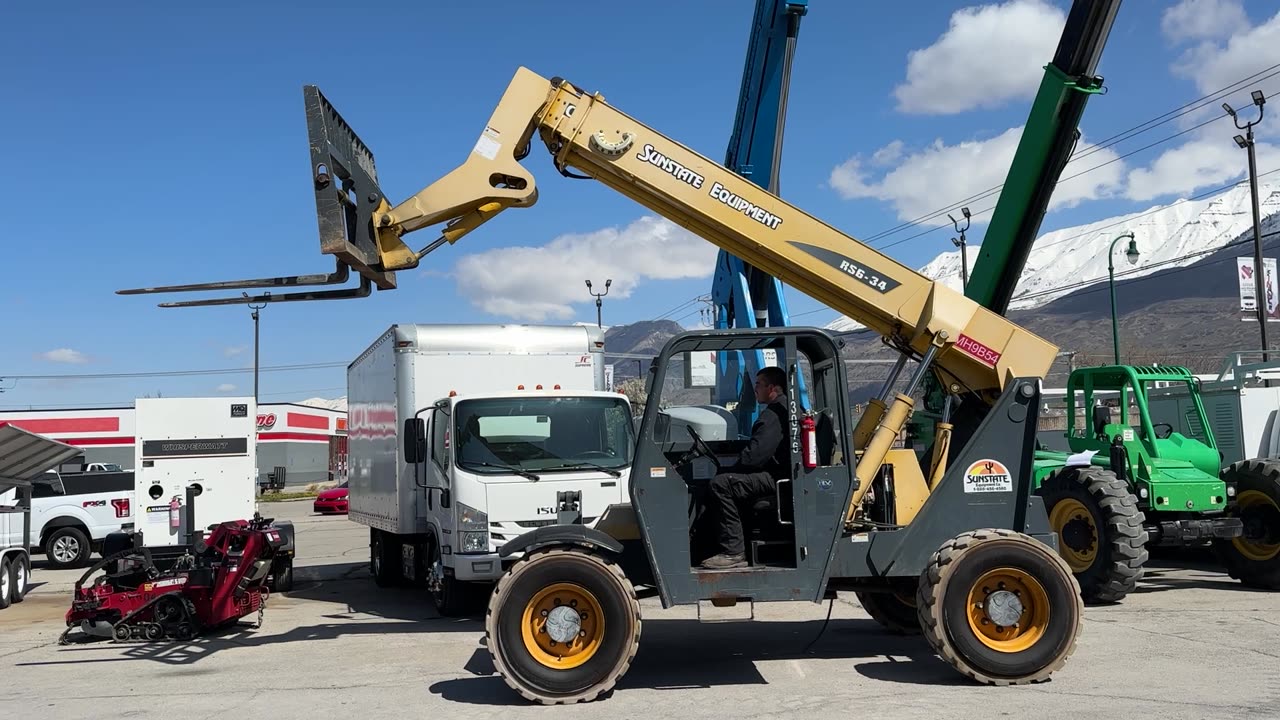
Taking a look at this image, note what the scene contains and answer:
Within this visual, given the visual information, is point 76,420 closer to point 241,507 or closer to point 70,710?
point 241,507

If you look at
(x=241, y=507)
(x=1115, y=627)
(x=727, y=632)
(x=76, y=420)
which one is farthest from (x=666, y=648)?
(x=76, y=420)

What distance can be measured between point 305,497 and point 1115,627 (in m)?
46.1

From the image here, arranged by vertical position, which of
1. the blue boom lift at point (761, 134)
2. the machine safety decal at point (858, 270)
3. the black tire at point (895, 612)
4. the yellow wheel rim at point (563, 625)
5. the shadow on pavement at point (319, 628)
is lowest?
the shadow on pavement at point (319, 628)

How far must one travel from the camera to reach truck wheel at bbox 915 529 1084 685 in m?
7.21

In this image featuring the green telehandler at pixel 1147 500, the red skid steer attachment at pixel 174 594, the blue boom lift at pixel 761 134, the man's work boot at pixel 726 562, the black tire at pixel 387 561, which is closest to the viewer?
the man's work boot at pixel 726 562

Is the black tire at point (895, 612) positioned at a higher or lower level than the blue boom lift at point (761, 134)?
lower

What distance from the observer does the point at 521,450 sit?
1045 cm

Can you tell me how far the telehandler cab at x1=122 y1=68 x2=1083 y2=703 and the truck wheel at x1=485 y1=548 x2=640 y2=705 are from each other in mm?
14

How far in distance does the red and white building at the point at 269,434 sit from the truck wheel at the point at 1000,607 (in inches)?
1843

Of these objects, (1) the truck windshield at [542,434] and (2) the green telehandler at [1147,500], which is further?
(2) the green telehandler at [1147,500]

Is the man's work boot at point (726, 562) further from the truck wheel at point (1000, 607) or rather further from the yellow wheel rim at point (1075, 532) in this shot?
the yellow wheel rim at point (1075, 532)

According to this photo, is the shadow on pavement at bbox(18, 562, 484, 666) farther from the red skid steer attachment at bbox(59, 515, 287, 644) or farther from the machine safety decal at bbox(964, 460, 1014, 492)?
the machine safety decal at bbox(964, 460, 1014, 492)

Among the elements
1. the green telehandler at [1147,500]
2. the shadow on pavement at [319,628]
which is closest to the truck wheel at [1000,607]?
the green telehandler at [1147,500]

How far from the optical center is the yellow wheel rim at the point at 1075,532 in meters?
11.1
